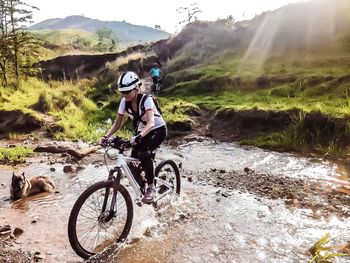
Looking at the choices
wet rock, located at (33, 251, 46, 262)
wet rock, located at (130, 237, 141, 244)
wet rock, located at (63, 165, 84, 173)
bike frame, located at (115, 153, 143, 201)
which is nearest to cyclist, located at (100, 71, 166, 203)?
bike frame, located at (115, 153, 143, 201)

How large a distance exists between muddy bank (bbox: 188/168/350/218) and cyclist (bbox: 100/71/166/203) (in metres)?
2.44

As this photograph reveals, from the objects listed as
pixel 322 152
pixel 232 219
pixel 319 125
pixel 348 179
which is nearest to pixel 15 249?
pixel 232 219

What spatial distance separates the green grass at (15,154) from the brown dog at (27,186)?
2.61 meters

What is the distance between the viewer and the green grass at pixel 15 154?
32.6 ft

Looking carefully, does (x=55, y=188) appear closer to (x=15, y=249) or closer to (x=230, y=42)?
(x=15, y=249)

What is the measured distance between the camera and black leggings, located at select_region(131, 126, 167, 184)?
5531 mm

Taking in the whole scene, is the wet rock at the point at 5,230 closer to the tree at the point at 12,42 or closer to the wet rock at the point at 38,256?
the wet rock at the point at 38,256

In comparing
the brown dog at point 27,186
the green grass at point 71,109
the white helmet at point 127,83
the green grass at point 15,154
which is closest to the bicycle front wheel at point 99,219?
the white helmet at point 127,83

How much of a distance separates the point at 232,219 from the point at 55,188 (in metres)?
3.95

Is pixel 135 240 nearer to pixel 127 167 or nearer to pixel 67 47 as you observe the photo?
pixel 127 167

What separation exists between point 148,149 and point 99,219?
1.30 metres

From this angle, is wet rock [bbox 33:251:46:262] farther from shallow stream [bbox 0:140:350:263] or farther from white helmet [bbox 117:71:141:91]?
white helmet [bbox 117:71:141:91]

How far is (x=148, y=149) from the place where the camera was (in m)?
5.66

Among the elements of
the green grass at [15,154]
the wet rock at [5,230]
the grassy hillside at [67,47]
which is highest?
the grassy hillside at [67,47]
